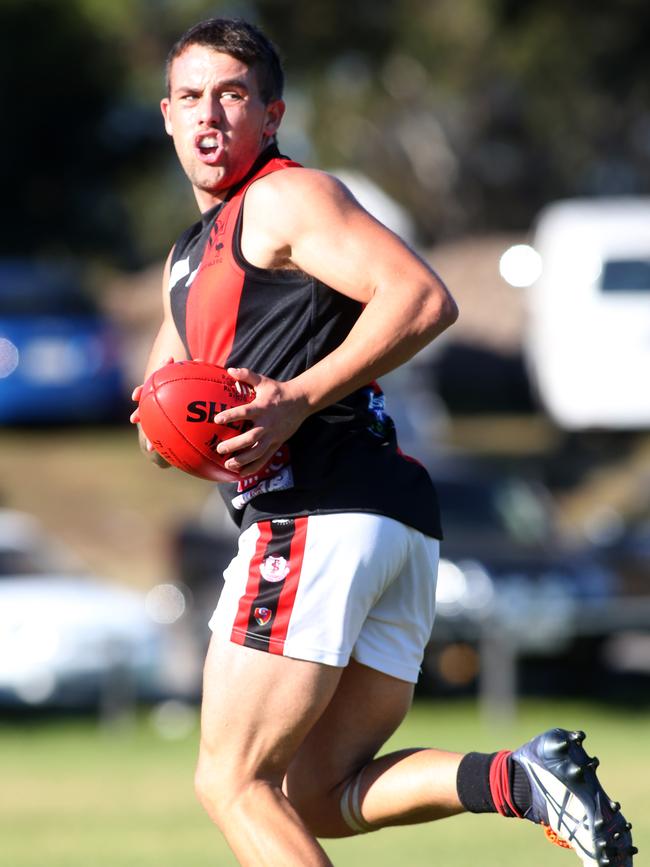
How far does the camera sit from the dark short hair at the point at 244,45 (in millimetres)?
3967

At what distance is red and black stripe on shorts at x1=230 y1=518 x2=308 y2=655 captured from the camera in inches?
151

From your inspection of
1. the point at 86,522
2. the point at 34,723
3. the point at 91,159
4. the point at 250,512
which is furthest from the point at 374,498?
the point at 91,159

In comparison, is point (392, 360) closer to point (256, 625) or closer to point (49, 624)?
point (256, 625)

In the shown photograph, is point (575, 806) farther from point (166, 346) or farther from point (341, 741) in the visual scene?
point (166, 346)

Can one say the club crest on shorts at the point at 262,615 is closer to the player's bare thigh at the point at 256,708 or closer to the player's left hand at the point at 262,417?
the player's bare thigh at the point at 256,708

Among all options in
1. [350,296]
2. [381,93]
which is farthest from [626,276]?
[350,296]

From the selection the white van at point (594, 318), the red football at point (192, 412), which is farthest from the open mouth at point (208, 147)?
the white van at point (594, 318)

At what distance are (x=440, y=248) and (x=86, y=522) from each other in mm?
15603

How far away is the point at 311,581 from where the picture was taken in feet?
12.6

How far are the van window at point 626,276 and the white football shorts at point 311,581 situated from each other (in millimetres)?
16060

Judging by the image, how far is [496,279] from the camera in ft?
91.4

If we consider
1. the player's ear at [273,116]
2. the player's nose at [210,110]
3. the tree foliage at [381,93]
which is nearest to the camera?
the player's nose at [210,110]

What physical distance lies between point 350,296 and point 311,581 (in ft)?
2.23

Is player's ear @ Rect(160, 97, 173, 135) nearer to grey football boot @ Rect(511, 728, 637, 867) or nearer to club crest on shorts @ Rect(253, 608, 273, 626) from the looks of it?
club crest on shorts @ Rect(253, 608, 273, 626)
